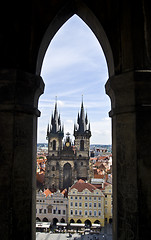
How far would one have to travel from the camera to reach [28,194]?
2295 millimetres

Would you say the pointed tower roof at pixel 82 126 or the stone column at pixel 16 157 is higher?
the pointed tower roof at pixel 82 126

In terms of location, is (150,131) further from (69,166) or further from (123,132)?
(69,166)

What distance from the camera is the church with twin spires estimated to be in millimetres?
50062

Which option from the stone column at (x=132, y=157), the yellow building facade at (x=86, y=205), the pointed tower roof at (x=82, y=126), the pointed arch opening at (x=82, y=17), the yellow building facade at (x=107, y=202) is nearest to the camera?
the stone column at (x=132, y=157)

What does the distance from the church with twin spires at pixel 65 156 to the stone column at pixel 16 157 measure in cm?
4700

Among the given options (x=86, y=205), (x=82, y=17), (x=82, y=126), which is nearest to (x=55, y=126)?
(x=82, y=126)

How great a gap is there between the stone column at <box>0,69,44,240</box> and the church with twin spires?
46996 mm

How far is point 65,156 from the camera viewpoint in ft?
168

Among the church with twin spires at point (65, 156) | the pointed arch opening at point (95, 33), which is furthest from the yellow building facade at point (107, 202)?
the pointed arch opening at point (95, 33)

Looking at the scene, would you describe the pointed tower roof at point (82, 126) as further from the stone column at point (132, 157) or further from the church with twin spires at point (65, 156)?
the stone column at point (132, 157)

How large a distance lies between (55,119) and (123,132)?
49029 mm

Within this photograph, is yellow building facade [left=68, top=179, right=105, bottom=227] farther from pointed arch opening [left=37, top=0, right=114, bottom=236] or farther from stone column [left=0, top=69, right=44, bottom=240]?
pointed arch opening [left=37, top=0, right=114, bottom=236]

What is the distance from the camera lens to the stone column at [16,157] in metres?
2.20

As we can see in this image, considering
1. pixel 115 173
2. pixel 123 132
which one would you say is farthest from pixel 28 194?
pixel 123 132
